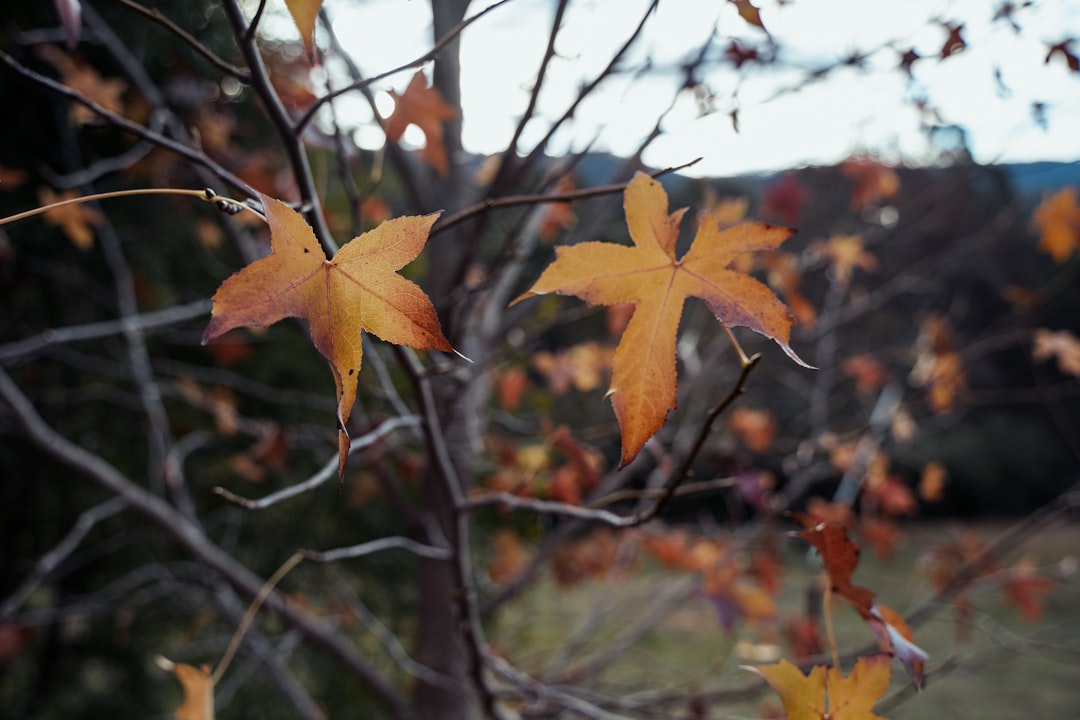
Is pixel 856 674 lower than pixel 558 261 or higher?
lower

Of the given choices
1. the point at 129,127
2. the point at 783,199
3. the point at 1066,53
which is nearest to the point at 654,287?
the point at 129,127

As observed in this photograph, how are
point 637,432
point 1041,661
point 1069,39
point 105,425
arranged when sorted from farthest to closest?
point 1041,661 → point 105,425 → point 1069,39 → point 637,432

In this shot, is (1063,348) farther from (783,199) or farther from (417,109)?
(417,109)

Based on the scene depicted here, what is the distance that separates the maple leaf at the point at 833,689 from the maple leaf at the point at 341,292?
0.91 ft

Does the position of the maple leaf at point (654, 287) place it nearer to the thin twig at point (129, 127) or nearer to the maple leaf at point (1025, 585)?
the thin twig at point (129, 127)

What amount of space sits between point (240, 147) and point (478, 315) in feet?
4.45

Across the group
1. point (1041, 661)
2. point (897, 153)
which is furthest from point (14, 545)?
point (1041, 661)

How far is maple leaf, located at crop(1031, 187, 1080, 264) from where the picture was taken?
154 cm

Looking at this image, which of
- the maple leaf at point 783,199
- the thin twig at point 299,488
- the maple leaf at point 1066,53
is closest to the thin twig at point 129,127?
the thin twig at point 299,488

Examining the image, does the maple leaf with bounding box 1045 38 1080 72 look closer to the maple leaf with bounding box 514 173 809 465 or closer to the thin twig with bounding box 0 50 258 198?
the maple leaf with bounding box 514 173 809 465

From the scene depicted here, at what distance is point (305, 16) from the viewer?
347 millimetres

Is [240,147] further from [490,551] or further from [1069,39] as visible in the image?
[1069,39]

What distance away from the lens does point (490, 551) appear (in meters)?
2.49

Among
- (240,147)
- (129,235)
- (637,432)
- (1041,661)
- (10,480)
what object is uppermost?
(240,147)
